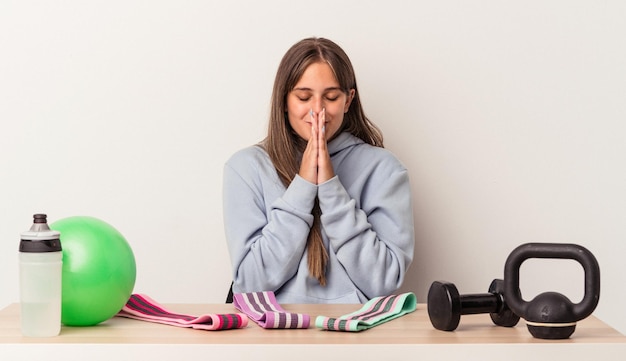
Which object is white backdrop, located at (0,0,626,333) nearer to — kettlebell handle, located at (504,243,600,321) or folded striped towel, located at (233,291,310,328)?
folded striped towel, located at (233,291,310,328)

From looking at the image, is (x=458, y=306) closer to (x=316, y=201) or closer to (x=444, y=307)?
(x=444, y=307)

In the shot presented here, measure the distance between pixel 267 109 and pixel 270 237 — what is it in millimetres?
716

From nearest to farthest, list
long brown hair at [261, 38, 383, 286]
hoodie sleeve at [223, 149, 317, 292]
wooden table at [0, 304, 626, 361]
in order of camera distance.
→ wooden table at [0, 304, 626, 361], hoodie sleeve at [223, 149, 317, 292], long brown hair at [261, 38, 383, 286]

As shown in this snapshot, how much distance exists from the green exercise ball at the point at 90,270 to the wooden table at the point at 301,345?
0.11ft

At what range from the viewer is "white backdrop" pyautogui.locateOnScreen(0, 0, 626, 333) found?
300 centimetres

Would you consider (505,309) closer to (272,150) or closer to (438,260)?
(272,150)

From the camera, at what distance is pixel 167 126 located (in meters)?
3.02

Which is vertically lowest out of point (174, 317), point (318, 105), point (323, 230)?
point (174, 317)

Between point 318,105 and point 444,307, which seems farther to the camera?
point 318,105

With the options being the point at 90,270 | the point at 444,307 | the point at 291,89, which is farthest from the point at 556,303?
the point at 291,89

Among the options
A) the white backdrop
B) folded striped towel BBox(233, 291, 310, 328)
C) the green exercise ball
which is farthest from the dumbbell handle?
the white backdrop

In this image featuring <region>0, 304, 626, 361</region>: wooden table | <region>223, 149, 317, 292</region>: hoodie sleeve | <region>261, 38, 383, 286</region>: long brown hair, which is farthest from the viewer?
<region>261, 38, 383, 286</region>: long brown hair

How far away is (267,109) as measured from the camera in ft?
9.94

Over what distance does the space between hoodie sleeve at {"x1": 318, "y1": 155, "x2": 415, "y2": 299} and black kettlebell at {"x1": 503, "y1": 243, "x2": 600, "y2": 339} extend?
865 mm
